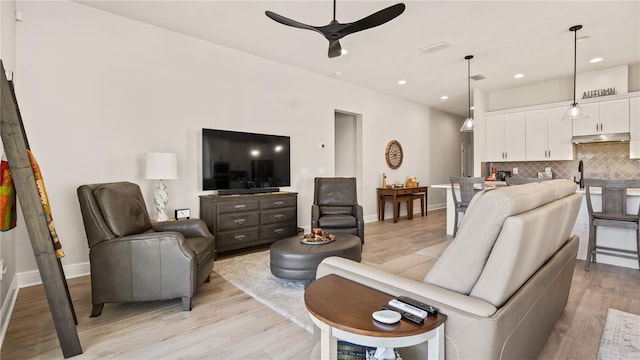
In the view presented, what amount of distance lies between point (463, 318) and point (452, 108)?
8323mm

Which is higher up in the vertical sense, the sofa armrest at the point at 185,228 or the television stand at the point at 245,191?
the television stand at the point at 245,191

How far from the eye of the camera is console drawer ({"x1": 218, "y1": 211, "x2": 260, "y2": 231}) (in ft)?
12.5

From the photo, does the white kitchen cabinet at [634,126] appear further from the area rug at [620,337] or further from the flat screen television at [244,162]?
the flat screen television at [244,162]

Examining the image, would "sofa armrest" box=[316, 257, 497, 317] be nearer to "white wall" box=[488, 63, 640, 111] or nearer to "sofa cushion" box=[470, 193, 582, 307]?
"sofa cushion" box=[470, 193, 582, 307]

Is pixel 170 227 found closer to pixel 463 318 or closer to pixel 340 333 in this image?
pixel 340 333

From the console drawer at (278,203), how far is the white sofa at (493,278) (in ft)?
8.98

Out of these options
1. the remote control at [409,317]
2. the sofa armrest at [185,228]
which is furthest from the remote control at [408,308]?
the sofa armrest at [185,228]

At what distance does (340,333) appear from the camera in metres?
1.05

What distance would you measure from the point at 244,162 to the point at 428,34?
9.96 ft

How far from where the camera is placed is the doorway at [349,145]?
6453 mm

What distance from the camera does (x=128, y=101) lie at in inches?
138

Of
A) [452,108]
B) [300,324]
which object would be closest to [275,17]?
[300,324]

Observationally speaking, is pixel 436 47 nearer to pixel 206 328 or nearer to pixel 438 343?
pixel 438 343

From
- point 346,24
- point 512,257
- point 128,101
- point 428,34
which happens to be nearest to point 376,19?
point 346,24
